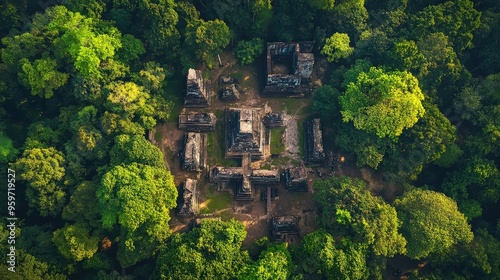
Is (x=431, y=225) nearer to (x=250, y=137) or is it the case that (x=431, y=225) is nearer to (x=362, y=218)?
(x=362, y=218)

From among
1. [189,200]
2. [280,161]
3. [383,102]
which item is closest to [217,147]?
[189,200]

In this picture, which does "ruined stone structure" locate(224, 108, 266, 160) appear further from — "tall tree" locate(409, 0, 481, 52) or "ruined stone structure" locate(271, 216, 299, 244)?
"tall tree" locate(409, 0, 481, 52)

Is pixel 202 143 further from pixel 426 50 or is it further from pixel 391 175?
pixel 426 50

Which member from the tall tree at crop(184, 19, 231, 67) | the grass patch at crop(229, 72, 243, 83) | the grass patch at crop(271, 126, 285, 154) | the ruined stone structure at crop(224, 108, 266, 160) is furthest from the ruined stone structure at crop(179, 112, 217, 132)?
the grass patch at crop(271, 126, 285, 154)

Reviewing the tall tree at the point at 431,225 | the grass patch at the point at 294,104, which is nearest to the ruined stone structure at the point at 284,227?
the tall tree at the point at 431,225

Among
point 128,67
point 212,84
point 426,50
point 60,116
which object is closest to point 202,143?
point 212,84

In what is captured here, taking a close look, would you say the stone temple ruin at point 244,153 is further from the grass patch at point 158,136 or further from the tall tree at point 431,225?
the tall tree at point 431,225

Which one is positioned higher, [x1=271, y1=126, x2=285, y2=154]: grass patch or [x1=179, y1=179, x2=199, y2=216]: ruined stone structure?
[x1=271, y1=126, x2=285, y2=154]: grass patch

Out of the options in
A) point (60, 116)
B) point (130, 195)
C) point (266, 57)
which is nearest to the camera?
point (130, 195)
